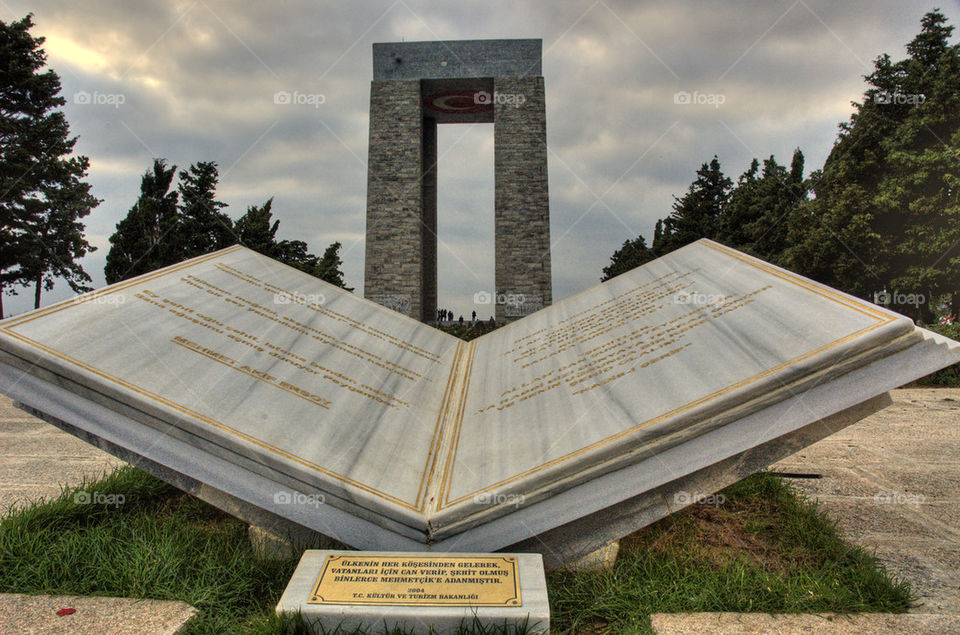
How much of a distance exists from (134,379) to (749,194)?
23.7 metres

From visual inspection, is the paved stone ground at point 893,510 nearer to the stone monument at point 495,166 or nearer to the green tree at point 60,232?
the stone monument at point 495,166

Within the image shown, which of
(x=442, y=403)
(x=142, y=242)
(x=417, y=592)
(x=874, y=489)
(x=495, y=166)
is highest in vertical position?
(x=495, y=166)

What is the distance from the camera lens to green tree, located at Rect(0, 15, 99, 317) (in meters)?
16.6

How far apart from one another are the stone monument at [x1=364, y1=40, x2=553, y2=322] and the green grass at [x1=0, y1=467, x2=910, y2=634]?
12058 millimetres

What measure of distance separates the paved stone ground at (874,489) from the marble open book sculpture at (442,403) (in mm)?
508

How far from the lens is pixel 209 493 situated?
178cm

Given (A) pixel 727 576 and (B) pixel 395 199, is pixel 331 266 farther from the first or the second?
(A) pixel 727 576

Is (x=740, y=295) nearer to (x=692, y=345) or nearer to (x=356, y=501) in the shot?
(x=692, y=345)

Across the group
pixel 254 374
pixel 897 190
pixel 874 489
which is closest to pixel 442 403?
pixel 254 374

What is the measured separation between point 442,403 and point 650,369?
92 centimetres

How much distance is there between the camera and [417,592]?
1387 mm

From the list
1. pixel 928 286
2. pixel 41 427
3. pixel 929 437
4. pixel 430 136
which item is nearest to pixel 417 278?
pixel 430 136

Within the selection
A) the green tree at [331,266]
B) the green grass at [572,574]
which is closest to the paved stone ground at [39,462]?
the green grass at [572,574]

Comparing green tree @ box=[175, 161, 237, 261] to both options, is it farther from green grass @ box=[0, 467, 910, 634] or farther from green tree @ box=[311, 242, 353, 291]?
green grass @ box=[0, 467, 910, 634]
